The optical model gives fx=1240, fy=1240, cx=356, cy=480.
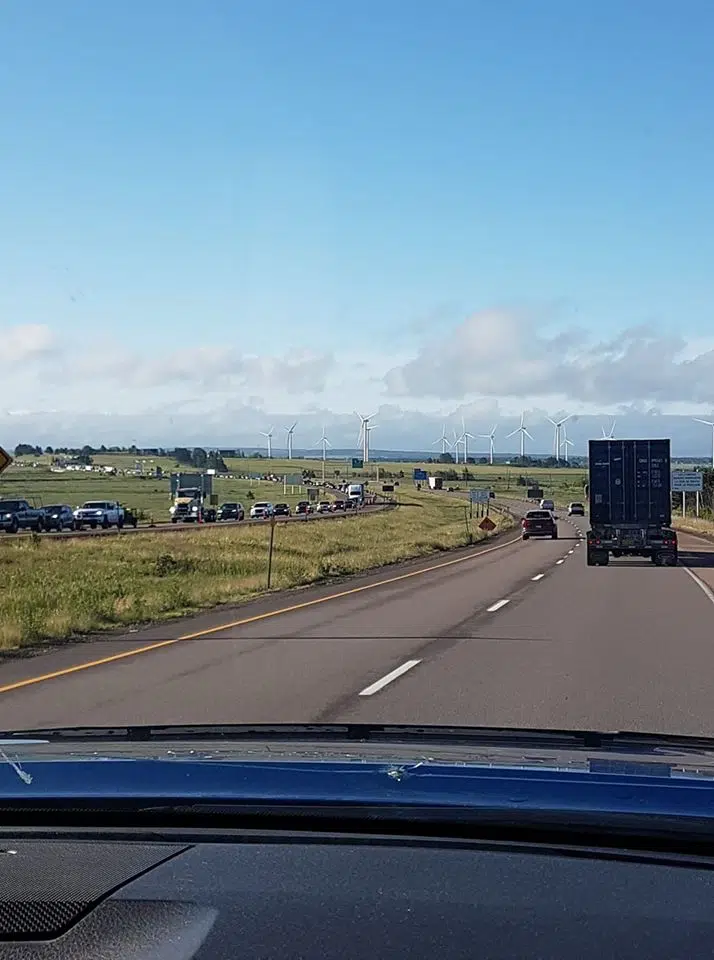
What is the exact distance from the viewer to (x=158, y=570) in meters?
36.5

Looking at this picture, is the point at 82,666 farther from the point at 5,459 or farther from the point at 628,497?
the point at 628,497

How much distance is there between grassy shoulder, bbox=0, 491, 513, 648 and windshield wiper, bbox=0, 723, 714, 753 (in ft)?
39.2

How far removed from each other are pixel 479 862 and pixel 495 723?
696cm

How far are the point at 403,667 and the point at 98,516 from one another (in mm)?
66600

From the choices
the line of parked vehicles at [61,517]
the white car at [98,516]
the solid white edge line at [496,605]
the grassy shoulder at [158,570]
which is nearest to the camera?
the grassy shoulder at [158,570]

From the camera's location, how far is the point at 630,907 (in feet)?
10.3

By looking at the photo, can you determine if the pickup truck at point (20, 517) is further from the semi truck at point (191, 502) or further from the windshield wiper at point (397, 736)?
the windshield wiper at point (397, 736)

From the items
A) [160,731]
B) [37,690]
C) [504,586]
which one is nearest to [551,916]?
[160,731]

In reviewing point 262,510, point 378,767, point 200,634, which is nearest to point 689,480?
point 262,510

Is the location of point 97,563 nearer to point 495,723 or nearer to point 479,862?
point 495,723

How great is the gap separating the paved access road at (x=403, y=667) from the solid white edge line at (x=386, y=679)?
0.03 meters

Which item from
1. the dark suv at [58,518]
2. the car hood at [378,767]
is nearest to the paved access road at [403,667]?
the car hood at [378,767]

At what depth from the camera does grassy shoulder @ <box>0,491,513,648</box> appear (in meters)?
21.4

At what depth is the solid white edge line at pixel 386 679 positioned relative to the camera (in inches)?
487
